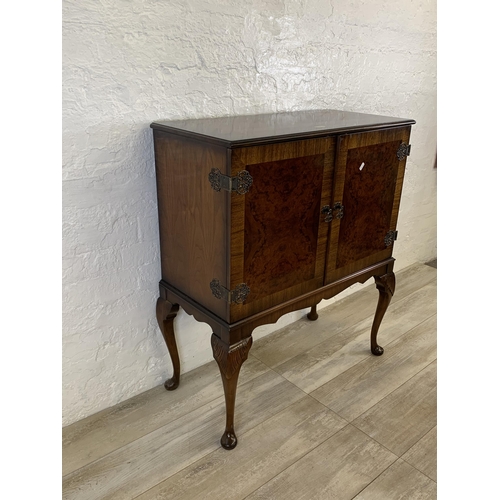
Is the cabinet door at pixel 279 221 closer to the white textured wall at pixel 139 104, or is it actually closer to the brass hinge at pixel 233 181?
the brass hinge at pixel 233 181

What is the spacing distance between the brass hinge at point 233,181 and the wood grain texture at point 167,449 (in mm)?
1069

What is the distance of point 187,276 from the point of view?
75.0 inches

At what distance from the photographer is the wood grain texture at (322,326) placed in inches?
101

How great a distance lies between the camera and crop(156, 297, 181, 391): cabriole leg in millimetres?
2086

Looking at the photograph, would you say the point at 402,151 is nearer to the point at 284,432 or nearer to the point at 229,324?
the point at 229,324

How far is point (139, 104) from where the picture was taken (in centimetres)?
183

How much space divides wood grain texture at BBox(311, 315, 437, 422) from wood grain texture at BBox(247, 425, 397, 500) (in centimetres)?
17

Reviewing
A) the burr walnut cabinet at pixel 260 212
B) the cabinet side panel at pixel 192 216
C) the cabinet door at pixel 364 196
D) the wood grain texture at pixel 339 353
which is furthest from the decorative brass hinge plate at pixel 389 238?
the cabinet side panel at pixel 192 216

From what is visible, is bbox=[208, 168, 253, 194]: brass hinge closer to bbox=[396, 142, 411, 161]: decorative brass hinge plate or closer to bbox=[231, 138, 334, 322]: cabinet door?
bbox=[231, 138, 334, 322]: cabinet door

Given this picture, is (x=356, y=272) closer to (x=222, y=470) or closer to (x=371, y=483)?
(x=371, y=483)

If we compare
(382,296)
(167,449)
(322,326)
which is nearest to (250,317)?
(167,449)

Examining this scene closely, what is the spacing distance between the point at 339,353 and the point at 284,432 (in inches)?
27.4

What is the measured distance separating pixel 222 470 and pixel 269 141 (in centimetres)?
125

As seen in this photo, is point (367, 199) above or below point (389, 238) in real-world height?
above
